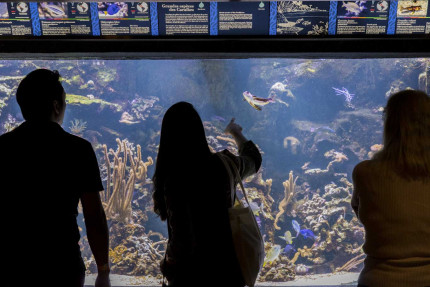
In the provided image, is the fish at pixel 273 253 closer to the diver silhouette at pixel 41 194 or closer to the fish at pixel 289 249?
the fish at pixel 289 249

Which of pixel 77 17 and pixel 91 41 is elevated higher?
pixel 77 17

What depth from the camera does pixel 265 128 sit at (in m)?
5.50

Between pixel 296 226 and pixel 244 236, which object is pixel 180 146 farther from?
pixel 296 226

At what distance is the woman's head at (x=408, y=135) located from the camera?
1776mm

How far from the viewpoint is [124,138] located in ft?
17.6

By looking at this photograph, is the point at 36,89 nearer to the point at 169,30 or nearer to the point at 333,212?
the point at 169,30

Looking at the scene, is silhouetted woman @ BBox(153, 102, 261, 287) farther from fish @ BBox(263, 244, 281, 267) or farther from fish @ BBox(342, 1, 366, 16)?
fish @ BBox(263, 244, 281, 267)

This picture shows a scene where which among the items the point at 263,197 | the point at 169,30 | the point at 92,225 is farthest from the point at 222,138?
the point at 92,225

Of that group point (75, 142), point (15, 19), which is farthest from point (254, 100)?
point (75, 142)

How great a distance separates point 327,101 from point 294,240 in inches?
88.8

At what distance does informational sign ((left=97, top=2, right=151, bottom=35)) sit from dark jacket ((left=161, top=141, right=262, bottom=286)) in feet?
5.96

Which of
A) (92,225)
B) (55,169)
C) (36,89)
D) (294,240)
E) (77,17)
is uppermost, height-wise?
(77,17)

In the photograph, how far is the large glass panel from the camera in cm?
502

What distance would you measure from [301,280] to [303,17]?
124 inches
